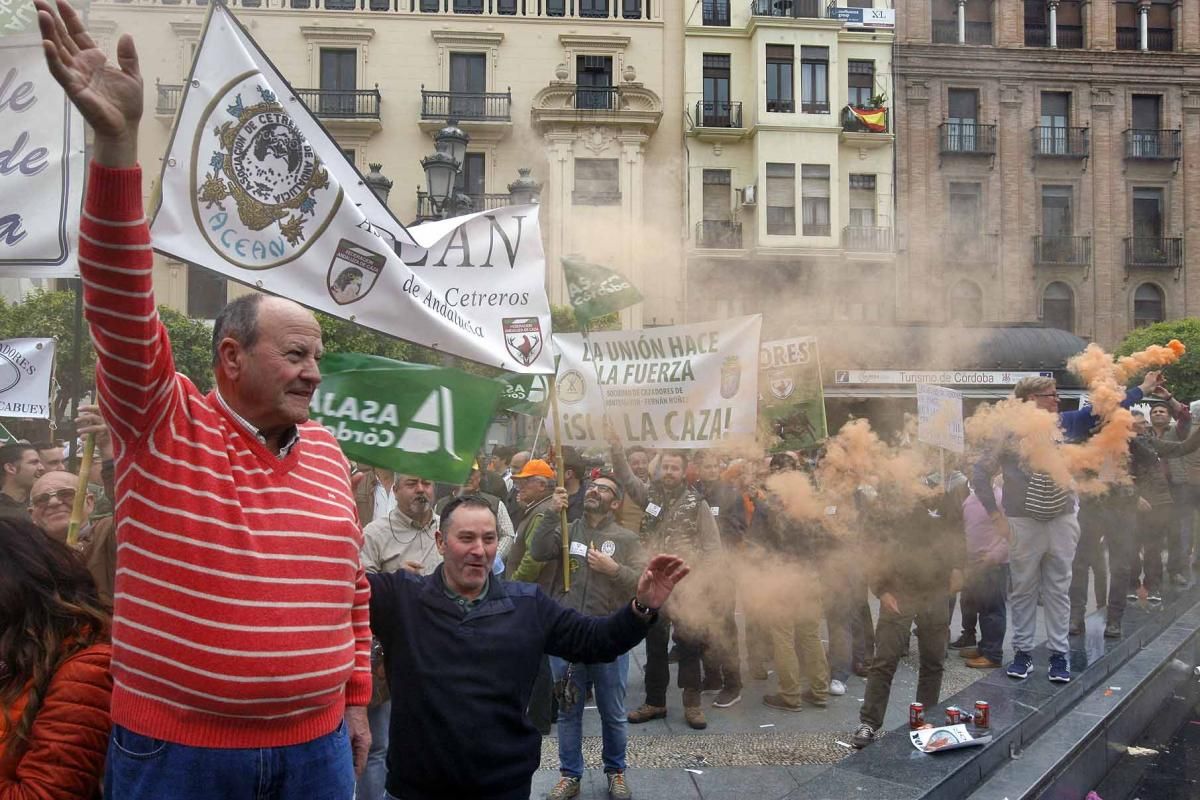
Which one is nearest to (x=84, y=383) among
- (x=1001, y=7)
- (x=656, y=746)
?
(x=656, y=746)

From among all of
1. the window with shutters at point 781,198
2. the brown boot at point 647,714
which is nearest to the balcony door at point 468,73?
the window with shutters at point 781,198

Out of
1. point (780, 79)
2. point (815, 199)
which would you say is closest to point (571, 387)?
point (815, 199)

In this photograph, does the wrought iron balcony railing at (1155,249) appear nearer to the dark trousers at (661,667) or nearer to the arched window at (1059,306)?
the arched window at (1059,306)

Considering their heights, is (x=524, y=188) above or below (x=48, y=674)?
above

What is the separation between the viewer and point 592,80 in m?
24.0

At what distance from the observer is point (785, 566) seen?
6641 millimetres

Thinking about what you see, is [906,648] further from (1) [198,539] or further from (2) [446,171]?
(2) [446,171]

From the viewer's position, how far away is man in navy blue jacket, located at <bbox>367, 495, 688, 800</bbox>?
266 cm

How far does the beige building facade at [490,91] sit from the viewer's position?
836 inches

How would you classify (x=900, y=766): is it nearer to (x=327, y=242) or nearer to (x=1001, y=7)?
(x=327, y=242)

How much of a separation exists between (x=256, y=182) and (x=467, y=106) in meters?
22.6

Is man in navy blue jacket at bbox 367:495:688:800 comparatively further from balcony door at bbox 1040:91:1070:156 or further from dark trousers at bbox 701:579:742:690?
balcony door at bbox 1040:91:1070:156

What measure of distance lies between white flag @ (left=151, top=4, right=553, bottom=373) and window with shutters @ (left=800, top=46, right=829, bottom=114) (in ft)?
70.0

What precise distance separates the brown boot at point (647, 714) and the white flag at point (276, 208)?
3.30 metres
